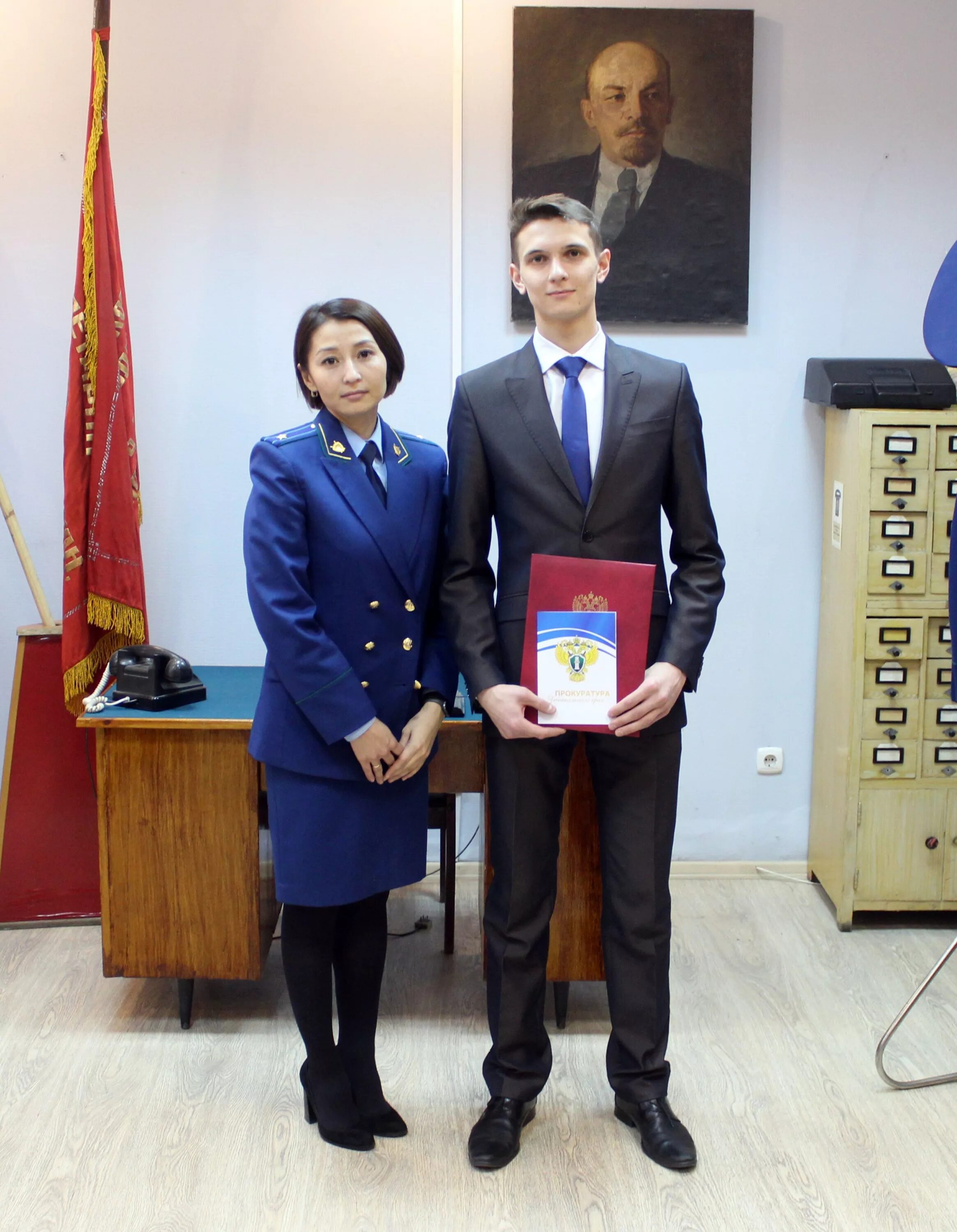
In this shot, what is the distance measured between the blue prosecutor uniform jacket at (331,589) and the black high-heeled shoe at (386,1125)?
67 centimetres

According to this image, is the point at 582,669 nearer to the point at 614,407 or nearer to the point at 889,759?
the point at 614,407

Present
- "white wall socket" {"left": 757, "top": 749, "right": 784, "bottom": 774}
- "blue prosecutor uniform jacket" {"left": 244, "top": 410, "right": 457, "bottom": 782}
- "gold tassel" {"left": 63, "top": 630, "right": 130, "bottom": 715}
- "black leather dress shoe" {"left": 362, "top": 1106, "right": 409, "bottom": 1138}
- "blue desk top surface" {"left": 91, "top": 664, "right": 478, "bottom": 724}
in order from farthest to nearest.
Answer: "white wall socket" {"left": 757, "top": 749, "right": 784, "bottom": 774}, "gold tassel" {"left": 63, "top": 630, "right": 130, "bottom": 715}, "blue desk top surface" {"left": 91, "top": 664, "right": 478, "bottom": 724}, "black leather dress shoe" {"left": 362, "top": 1106, "right": 409, "bottom": 1138}, "blue prosecutor uniform jacket" {"left": 244, "top": 410, "right": 457, "bottom": 782}

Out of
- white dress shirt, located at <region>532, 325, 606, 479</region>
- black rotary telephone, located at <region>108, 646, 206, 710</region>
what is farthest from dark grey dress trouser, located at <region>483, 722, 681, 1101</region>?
black rotary telephone, located at <region>108, 646, 206, 710</region>

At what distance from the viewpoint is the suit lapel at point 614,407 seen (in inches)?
79.0

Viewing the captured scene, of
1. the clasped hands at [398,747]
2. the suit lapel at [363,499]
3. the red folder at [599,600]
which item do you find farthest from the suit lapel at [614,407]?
the clasped hands at [398,747]

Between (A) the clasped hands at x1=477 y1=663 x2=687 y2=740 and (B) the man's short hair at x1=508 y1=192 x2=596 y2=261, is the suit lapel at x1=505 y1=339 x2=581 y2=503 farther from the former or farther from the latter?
(A) the clasped hands at x1=477 y1=663 x2=687 y2=740

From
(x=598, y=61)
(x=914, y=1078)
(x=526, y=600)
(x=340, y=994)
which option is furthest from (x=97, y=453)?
(x=914, y=1078)

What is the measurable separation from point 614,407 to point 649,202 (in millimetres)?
1294

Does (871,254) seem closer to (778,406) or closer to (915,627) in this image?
(778,406)

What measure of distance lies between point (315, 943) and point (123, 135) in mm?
2127

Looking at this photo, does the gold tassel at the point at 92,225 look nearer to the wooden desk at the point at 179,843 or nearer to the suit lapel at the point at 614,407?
the wooden desk at the point at 179,843

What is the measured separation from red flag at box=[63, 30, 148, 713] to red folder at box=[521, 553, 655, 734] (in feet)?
4.28

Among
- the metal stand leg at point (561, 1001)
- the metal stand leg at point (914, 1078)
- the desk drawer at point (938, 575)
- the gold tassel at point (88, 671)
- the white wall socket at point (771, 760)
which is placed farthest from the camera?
the white wall socket at point (771, 760)

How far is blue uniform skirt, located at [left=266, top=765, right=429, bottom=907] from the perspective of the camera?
2.01 meters
